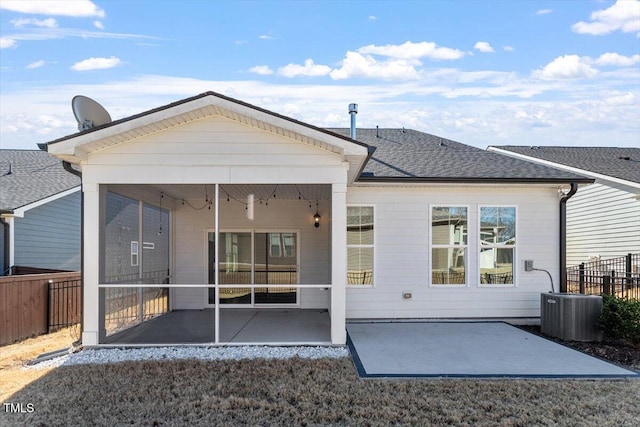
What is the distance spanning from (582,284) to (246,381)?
891cm

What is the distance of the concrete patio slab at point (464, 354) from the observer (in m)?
5.59

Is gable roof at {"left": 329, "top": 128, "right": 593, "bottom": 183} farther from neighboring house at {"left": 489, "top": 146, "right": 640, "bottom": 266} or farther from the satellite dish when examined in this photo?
neighboring house at {"left": 489, "top": 146, "right": 640, "bottom": 266}

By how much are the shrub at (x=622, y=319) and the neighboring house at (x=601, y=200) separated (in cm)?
759

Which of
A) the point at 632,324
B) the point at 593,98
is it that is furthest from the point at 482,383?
the point at 593,98

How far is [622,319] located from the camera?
705 cm

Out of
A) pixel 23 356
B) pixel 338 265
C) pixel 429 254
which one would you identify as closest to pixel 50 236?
pixel 23 356

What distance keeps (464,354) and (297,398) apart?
114 inches

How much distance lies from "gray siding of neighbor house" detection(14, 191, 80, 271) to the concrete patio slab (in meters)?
8.35

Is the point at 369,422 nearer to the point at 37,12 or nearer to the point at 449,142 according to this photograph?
the point at 449,142

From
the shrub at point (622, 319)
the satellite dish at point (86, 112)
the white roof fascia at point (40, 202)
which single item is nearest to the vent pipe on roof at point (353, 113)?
the satellite dish at point (86, 112)

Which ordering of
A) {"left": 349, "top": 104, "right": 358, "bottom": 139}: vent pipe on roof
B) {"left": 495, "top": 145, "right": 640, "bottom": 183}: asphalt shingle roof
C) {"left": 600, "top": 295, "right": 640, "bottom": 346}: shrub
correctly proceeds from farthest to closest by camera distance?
{"left": 495, "top": 145, "right": 640, "bottom": 183}: asphalt shingle roof, {"left": 349, "top": 104, "right": 358, "bottom": 139}: vent pipe on roof, {"left": 600, "top": 295, "right": 640, "bottom": 346}: shrub

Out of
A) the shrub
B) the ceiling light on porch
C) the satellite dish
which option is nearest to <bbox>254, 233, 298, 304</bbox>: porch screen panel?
the ceiling light on porch

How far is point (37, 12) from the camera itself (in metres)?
10.8

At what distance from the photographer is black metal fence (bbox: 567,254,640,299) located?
963cm
